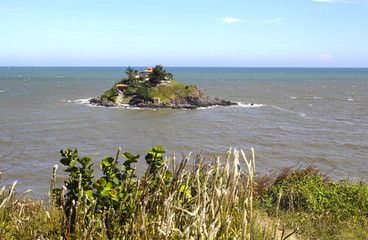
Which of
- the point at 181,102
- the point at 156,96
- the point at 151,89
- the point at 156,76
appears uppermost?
the point at 156,76

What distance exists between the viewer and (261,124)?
35.5 metres

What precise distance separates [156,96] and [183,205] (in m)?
48.5

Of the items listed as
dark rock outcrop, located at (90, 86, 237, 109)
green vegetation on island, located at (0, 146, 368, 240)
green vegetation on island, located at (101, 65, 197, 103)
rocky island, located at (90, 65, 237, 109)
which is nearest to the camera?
green vegetation on island, located at (0, 146, 368, 240)

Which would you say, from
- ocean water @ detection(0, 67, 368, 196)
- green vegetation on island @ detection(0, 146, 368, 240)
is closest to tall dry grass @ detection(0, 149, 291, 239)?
green vegetation on island @ detection(0, 146, 368, 240)

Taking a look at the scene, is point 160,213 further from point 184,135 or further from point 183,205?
point 184,135

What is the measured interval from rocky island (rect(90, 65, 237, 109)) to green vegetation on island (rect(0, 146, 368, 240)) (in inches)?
1589

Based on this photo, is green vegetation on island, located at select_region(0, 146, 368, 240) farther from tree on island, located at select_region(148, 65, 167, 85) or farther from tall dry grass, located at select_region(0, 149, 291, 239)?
tree on island, located at select_region(148, 65, 167, 85)

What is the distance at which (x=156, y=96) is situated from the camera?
170 ft

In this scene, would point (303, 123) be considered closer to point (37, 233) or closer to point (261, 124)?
point (261, 124)

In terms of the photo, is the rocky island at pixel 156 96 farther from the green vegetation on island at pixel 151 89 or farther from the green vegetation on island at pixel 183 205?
the green vegetation on island at pixel 183 205

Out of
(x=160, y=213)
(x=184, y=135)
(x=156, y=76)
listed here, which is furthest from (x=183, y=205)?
(x=156, y=76)

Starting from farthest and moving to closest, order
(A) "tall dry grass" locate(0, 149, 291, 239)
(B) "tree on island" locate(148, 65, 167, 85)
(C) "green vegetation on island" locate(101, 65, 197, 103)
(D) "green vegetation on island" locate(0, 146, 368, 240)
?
(B) "tree on island" locate(148, 65, 167, 85)
(C) "green vegetation on island" locate(101, 65, 197, 103)
(A) "tall dry grass" locate(0, 149, 291, 239)
(D) "green vegetation on island" locate(0, 146, 368, 240)

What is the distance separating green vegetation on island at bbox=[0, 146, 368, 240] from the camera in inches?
133

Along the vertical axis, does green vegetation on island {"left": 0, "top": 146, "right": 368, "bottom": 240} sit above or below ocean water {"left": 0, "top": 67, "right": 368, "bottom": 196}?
above
